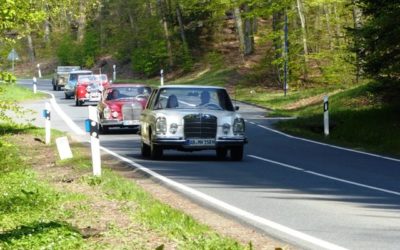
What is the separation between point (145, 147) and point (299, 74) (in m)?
26.4

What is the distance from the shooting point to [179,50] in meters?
61.3

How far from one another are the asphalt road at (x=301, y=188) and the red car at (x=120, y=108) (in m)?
2.46

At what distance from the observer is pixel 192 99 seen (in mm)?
18297

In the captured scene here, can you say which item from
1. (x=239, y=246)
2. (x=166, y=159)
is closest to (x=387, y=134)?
(x=166, y=159)

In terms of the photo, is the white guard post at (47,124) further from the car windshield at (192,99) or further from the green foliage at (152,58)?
the green foliage at (152,58)

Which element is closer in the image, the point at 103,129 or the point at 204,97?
the point at 204,97

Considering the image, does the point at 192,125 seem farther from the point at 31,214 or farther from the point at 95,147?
the point at 31,214

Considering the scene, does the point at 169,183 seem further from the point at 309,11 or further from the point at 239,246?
the point at 309,11

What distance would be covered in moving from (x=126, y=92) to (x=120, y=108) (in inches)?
52.5

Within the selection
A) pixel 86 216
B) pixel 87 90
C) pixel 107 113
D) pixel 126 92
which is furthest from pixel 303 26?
pixel 86 216

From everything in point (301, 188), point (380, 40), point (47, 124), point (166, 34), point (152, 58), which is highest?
point (166, 34)

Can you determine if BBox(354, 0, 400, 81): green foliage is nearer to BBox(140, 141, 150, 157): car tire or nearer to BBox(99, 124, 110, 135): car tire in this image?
BBox(140, 141, 150, 157): car tire

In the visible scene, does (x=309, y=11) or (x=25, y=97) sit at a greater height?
(x=309, y=11)

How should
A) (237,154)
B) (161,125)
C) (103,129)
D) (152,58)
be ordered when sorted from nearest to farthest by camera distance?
(161,125), (237,154), (103,129), (152,58)
